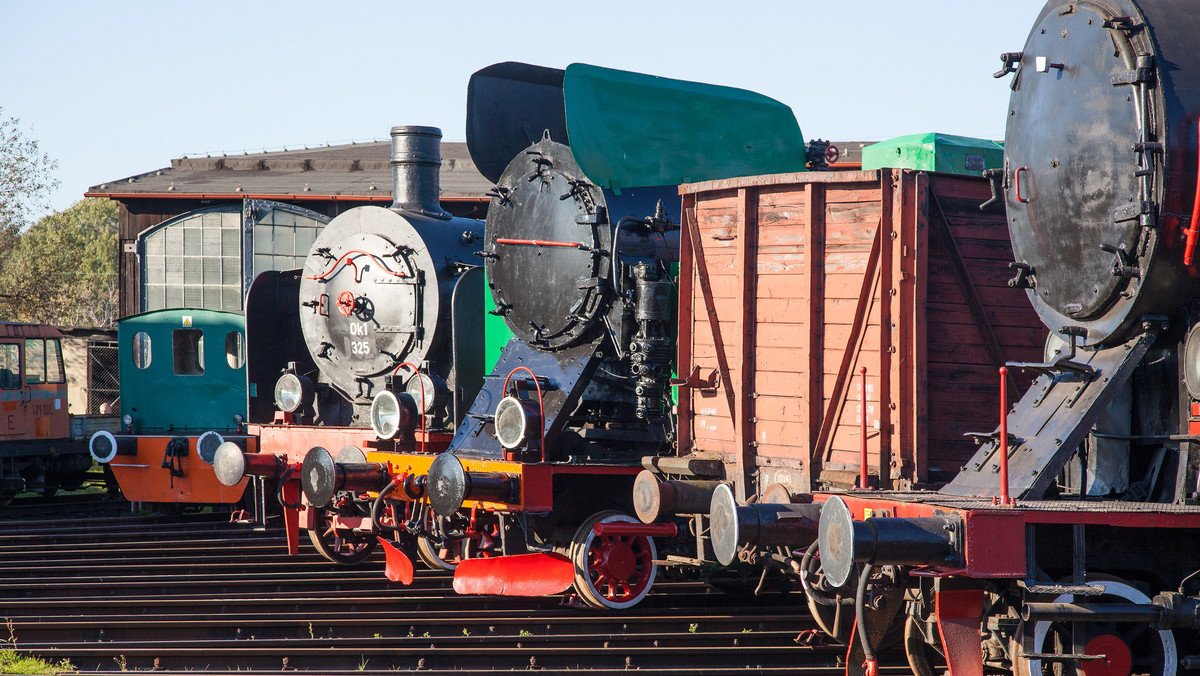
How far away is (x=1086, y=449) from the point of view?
17.9 feet

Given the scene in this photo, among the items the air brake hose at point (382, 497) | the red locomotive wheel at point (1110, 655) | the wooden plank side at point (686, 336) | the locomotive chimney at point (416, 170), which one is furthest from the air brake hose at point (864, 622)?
the locomotive chimney at point (416, 170)

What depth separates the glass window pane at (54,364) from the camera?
16922 millimetres

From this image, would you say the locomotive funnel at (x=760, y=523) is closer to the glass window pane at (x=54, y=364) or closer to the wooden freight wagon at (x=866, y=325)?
the wooden freight wagon at (x=866, y=325)

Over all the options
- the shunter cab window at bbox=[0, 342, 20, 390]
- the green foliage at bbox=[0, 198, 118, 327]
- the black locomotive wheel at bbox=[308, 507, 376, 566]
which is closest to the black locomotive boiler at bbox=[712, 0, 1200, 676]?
the black locomotive wheel at bbox=[308, 507, 376, 566]

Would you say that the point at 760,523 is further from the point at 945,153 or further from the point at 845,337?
the point at 945,153

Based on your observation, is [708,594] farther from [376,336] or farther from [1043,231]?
[1043,231]

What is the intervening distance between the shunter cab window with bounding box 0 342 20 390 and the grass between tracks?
33.1 ft

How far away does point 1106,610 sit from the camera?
4.79m

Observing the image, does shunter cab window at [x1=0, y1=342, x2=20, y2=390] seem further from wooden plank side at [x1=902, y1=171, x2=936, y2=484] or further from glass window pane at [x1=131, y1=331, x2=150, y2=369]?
wooden plank side at [x1=902, y1=171, x2=936, y2=484]

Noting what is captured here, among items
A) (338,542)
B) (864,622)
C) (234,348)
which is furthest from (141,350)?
(864,622)

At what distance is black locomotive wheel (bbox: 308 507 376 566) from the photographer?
10492 mm

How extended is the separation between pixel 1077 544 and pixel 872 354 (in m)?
1.67

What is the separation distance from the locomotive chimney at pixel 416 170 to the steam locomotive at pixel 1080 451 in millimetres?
6330

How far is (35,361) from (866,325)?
45.9 feet
